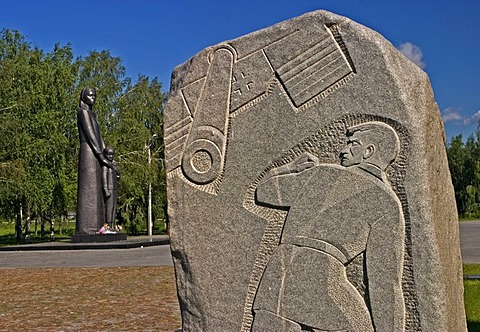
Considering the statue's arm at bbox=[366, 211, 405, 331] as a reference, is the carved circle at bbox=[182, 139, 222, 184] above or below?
above

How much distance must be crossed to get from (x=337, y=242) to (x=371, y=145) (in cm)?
61

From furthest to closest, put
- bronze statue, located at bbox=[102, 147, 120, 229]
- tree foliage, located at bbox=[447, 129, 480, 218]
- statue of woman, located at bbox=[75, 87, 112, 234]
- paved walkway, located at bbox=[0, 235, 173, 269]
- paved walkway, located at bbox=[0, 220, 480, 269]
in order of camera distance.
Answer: tree foliage, located at bbox=[447, 129, 480, 218], bronze statue, located at bbox=[102, 147, 120, 229], statue of woman, located at bbox=[75, 87, 112, 234], paved walkway, located at bbox=[0, 235, 173, 269], paved walkway, located at bbox=[0, 220, 480, 269]

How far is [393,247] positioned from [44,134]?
21.6 m

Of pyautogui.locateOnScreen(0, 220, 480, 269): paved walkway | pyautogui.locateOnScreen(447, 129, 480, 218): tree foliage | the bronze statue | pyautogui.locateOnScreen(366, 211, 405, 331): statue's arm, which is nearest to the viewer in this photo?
pyautogui.locateOnScreen(366, 211, 405, 331): statue's arm

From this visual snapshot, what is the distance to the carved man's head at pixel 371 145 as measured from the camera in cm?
379

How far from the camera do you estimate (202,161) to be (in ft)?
14.0

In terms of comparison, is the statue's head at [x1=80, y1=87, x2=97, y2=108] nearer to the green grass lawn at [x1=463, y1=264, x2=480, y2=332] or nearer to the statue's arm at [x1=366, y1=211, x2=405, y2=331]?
the green grass lawn at [x1=463, y1=264, x2=480, y2=332]

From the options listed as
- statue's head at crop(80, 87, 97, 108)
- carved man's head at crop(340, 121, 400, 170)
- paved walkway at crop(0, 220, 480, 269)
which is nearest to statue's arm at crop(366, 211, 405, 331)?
carved man's head at crop(340, 121, 400, 170)

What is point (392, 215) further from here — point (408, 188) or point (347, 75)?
point (347, 75)

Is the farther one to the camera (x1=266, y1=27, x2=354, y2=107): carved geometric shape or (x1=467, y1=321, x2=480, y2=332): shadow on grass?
(x1=467, y1=321, x2=480, y2=332): shadow on grass

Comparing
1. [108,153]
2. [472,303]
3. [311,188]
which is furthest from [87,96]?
[311,188]

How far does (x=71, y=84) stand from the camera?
82.5 ft

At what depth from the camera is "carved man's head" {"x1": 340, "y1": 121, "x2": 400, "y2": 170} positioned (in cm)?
→ 379

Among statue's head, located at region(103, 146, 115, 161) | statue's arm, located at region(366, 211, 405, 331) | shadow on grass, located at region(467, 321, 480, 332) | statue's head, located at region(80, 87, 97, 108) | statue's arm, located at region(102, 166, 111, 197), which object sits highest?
statue's head, located at region(80, 87, 97, 108)
